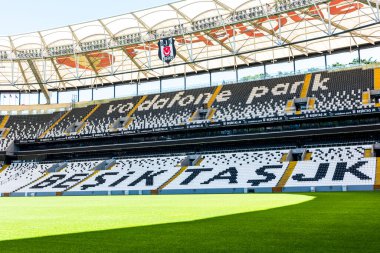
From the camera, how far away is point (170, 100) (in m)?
54.8

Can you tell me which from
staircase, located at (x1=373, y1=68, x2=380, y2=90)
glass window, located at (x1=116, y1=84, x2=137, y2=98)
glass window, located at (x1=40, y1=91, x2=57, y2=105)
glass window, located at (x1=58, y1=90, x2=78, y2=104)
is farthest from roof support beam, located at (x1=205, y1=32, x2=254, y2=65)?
glass window, located at (x1=40, y1=91, x2=57, y2=105)

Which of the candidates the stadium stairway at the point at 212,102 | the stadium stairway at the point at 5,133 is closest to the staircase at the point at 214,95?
the stadium stairway at the point at 212,102

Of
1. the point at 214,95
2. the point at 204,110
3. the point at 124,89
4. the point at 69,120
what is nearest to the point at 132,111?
the point at 124,89

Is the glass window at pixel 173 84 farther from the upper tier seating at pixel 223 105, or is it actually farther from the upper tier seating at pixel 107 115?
the upper tier seating at pixel 107 115

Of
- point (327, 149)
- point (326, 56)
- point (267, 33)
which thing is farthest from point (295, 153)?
point (326, 56)

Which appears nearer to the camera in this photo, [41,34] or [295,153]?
[295,153]

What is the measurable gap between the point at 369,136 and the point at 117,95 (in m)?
36.7

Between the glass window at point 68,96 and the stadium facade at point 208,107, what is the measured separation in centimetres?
339

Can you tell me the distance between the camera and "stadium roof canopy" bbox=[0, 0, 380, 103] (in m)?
41.2

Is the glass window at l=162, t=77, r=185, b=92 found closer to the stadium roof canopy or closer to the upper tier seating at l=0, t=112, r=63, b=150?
the stadium roof canopy

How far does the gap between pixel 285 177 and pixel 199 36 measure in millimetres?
20196

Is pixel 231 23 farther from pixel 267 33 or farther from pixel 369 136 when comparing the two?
pixel 369 136

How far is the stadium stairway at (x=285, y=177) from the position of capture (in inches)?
1318

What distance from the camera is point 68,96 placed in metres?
65.4
